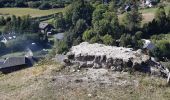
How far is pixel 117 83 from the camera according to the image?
686 inches

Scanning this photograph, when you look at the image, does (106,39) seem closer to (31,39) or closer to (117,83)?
(31,39)

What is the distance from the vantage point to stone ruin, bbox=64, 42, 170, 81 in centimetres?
1808

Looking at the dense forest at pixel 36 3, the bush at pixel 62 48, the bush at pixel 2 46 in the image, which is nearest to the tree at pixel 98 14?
the bush at pixel 62 48

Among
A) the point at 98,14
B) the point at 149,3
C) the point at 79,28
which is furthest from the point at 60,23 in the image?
the point at 149,3

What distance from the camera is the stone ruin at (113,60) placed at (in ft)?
59.3

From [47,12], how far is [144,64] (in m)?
54.1

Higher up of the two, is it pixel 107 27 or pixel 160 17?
pixel 107 27

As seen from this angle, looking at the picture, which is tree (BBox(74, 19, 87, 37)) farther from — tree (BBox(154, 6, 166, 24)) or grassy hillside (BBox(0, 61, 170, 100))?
grassy hillside (BBox(0, 61, 170, 100))

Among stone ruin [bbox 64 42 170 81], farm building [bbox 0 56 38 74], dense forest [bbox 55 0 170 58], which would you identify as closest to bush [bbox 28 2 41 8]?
dense forest [bbox 55 0 170 58]

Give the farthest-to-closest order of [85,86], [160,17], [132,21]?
[160,17] → [132,21] → [85,86]

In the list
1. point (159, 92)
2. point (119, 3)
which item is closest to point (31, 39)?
point (119, 3)

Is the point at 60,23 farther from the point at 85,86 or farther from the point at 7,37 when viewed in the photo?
the point at 85,86

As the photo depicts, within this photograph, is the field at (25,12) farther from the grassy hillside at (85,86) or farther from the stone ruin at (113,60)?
the grassy hillside at (85,86)

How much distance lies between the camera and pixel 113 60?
18.3 metres
